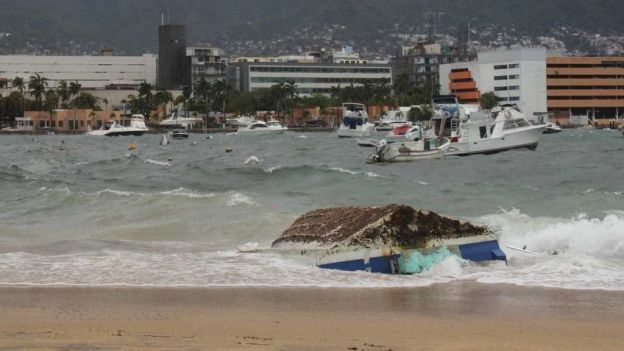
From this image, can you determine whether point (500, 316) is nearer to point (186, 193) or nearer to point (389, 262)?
point (389, 262)

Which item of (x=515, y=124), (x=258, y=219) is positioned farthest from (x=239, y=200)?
(x=515, y=124)

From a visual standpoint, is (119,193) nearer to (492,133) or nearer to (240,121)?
(492,133)

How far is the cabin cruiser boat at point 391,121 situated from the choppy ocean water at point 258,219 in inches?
3628

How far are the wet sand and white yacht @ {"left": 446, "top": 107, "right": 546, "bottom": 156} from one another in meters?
50.6

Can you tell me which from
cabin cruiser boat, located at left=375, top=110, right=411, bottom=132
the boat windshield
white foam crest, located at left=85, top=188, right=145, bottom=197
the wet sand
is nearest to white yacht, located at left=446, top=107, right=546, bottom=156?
the boat windshield

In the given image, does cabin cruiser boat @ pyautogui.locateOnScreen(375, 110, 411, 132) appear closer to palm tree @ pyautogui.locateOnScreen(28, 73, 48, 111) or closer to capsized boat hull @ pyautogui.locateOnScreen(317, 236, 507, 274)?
palm tree @ pyautogui.locateOnScreen(28, 73, 48, 111)

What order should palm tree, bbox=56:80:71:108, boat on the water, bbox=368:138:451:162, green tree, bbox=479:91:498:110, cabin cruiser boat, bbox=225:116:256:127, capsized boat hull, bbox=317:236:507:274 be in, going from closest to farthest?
capsized boat hull, bbox=317:236:507:274, boat on the water, bbox=368:138:451:162, cabin cruiser boat, bbox=225:116:256:127, green tree, bbox=479:91:498:110, palm tree, bbox=56:80:71:108

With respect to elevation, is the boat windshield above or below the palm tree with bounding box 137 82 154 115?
below

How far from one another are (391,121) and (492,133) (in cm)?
9692

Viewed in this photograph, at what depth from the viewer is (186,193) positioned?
1281 inches

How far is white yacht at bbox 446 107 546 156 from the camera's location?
65.1m

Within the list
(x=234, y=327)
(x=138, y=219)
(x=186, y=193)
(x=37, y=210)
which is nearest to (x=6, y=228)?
(x=138, y=219)

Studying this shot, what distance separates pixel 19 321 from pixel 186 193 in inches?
819

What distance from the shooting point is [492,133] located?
66.8m
